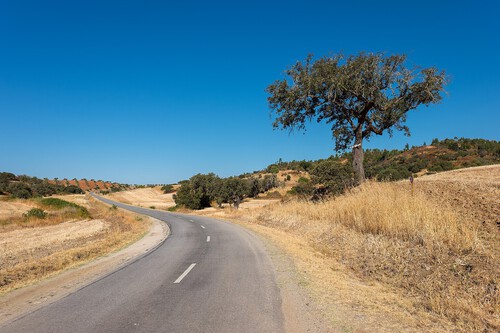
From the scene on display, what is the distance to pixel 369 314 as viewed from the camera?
5.25 metres

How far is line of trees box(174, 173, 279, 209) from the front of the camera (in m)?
54.1

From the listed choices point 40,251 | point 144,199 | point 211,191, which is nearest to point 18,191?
point 144,199

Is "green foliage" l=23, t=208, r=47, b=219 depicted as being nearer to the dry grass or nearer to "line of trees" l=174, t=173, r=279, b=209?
"line of trees" l=174, t=173, r=279, b=209

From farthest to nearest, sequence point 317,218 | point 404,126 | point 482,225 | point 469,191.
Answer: point 404,126
point 317,218
point 469,191
point 482,225

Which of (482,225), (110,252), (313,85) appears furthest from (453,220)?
(313,85)

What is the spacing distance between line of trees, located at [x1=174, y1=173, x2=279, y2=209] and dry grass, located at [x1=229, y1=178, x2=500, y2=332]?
39.2 metres

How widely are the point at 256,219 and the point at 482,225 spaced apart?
18.7 m

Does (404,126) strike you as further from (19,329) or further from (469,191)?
(19,329)

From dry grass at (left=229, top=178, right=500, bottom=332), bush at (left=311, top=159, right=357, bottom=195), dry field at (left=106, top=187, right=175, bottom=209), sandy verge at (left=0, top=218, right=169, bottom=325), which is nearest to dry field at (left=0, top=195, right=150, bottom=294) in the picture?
sandy verge at (left=0, top=218, right=169, bottom=325)

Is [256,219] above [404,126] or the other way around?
the other way around

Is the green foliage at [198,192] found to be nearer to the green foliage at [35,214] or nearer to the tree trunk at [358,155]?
the green foliage at [35,214]

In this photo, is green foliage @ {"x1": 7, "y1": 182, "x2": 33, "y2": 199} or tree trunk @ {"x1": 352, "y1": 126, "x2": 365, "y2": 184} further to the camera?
green foliage @ {"x1": 7, "y1": 182, "x2": 33, "y2": 199}

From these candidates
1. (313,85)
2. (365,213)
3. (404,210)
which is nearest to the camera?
(404,210)

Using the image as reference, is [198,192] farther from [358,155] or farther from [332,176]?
[358,155]
